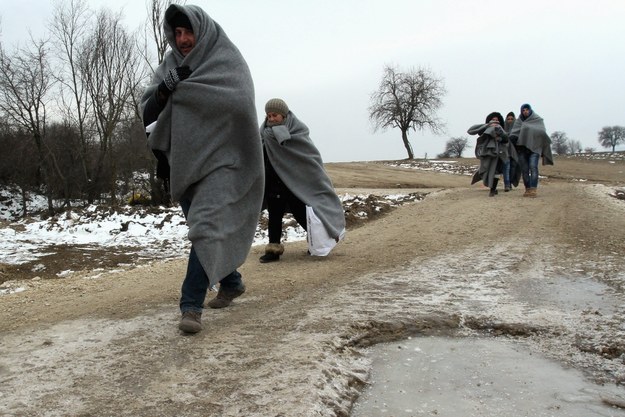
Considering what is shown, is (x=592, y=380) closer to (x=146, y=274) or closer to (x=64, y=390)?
(x=64, y=390)

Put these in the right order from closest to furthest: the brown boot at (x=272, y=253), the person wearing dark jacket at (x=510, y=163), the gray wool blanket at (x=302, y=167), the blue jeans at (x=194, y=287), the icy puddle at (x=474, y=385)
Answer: the icy puddle at (x=474, y=385)
the blue jeans at (x=194, y=287)
the gray wool blanket at (x=302, y=167)
the brown boot at (x=272, y=253)
the person wearing dark jacket at (x=510, y=163)

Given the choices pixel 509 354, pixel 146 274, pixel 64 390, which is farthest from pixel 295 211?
pixel 64 390

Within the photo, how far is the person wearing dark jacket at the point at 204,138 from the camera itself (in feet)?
11.4

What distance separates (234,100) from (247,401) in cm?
195

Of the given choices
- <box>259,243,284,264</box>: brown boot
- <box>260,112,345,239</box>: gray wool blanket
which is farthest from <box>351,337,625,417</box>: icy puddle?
<box>259,243,284,264</box>: brown boot

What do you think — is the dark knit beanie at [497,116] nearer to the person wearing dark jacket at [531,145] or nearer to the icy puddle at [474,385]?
the person wearing dark jacket at [531,145]

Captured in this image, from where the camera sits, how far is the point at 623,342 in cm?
323

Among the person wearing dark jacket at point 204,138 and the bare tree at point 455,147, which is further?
the bare tree at point 455,147

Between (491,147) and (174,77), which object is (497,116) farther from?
(174,77)

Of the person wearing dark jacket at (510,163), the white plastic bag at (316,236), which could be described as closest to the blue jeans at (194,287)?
the white plastic bag at (316,236)

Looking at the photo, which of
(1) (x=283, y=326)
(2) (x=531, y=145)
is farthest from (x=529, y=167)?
(1) (x=283, y=326)

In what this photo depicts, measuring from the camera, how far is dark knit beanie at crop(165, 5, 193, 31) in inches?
141

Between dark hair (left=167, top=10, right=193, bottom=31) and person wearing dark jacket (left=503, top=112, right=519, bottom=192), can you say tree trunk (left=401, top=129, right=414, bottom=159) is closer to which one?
→ person wearing dark jacket (left=503, top=112, right=519, bottom=192)

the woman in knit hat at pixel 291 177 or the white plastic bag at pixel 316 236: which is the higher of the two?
the woman in knit hat at pixel 291 177
